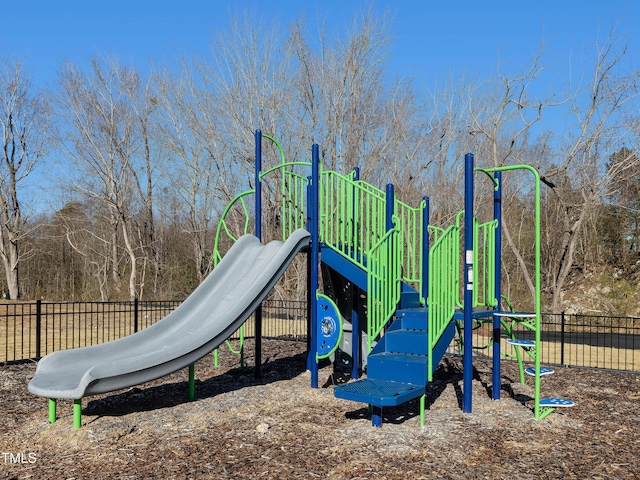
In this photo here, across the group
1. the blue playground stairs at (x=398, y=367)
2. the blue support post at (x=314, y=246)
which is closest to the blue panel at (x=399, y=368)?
the blue playground stairs at (x=398, y=367)

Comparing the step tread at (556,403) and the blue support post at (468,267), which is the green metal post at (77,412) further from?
the step tread at (556,403)

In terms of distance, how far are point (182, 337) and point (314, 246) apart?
2.01m

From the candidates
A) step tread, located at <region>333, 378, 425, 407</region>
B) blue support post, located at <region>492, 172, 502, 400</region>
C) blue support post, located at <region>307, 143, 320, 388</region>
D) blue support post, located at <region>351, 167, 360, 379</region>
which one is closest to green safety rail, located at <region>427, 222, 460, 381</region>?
step tread, located at <region>333, 378, 425, 407</region>

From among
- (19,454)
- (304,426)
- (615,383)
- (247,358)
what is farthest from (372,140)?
(19,454)

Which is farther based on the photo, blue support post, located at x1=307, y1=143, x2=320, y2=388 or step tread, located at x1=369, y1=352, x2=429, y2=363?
blue support post, located at x1=307, y1=143, x2=320, y2=388

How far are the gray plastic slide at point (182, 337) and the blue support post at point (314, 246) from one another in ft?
0.46

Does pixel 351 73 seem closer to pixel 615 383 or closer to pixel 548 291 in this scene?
pixel 615 383

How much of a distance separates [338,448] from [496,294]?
3027mm

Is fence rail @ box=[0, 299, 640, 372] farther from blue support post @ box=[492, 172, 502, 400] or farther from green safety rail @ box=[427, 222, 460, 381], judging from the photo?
green safety rail @ box=[427, 222, 460, 381]

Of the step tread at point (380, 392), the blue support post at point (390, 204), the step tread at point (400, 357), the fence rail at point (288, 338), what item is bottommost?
the fence rail at point (288, 338)

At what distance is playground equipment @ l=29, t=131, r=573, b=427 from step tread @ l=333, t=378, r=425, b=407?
0.01 m

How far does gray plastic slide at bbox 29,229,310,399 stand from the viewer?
5262 millimetres

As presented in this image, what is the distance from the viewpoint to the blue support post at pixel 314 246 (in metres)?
6.97

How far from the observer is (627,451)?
15.8 feet
